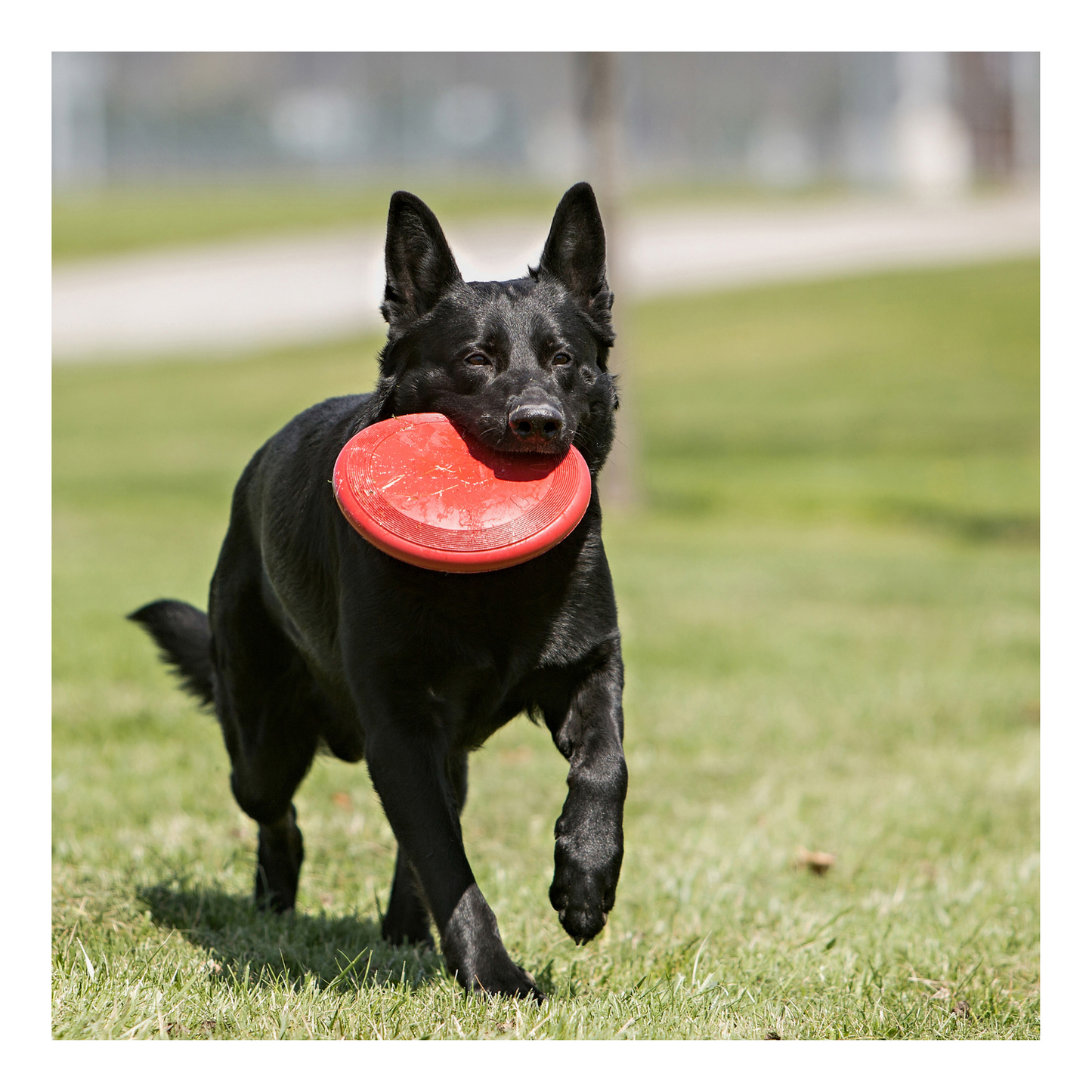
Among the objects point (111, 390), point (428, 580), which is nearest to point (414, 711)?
point (428, 580)

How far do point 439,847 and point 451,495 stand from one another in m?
0.84

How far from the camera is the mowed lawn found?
3432 mm

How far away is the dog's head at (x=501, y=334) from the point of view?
11.6 ft

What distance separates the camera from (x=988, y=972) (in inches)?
158

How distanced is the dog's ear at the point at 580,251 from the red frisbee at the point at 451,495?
0.58 m

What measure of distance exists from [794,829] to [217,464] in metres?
16.0

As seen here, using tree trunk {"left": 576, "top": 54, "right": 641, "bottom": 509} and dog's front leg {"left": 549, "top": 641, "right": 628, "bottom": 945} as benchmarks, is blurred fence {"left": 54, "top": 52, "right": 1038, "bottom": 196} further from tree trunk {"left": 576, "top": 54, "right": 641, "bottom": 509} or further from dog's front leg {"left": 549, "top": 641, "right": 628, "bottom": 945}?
dog's front leg {"left": 549, "top": 641, "right": 628, "bottom": 945}

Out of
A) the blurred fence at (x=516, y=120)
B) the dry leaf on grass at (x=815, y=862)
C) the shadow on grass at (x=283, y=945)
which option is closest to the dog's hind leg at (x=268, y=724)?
the shadow on grass at (x=283, y=945)

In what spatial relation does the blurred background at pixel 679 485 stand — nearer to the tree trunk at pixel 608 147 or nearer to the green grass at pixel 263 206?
the tree trunk at pixel 608 147

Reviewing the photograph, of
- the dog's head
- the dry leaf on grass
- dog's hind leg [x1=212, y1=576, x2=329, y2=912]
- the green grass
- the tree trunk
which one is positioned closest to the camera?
the dog's head

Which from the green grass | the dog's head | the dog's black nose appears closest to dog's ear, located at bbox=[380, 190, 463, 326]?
the dog's head

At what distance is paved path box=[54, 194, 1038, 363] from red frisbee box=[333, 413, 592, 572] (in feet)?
96.9

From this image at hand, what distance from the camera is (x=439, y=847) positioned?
330 cm

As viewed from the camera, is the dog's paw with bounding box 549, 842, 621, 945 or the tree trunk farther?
the tree trunk
